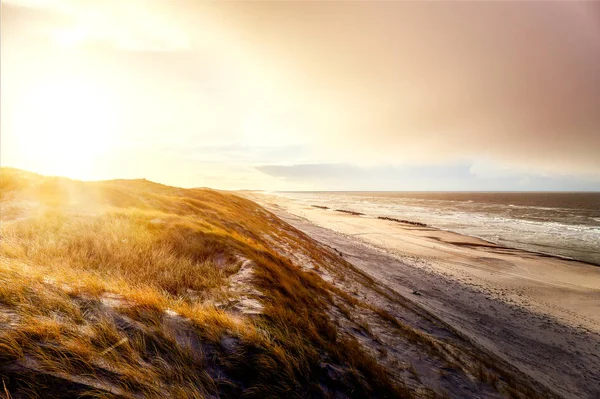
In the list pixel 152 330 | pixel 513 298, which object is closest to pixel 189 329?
pixel 152 330

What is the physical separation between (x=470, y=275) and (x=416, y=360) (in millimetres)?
16801

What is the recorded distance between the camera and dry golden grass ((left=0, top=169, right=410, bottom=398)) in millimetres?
2717

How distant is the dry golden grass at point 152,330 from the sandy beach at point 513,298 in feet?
25.1

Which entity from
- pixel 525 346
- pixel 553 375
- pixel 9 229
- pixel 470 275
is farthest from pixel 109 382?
pixel 470 275

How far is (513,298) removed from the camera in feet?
48.6

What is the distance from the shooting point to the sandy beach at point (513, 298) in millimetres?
8828

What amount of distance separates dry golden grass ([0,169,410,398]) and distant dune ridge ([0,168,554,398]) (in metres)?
0.02

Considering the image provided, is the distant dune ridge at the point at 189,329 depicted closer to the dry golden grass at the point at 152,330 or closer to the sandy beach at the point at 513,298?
the dry golden grass at the point at 152,330

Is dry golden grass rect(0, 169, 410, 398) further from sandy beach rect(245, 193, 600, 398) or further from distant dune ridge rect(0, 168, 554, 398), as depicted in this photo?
sandy beach rect(245, 193, 600, 398)

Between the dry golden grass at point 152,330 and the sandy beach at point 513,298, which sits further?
the sandy beach at point 513,298

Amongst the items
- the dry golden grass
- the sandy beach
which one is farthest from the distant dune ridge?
the sandy beach

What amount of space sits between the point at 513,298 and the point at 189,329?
18654 mm

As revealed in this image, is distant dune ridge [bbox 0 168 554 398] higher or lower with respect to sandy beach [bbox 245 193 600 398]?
Result: higher

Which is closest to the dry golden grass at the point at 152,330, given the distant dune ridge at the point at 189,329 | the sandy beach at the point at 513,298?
the distant dune ridge at the point at 189,329
